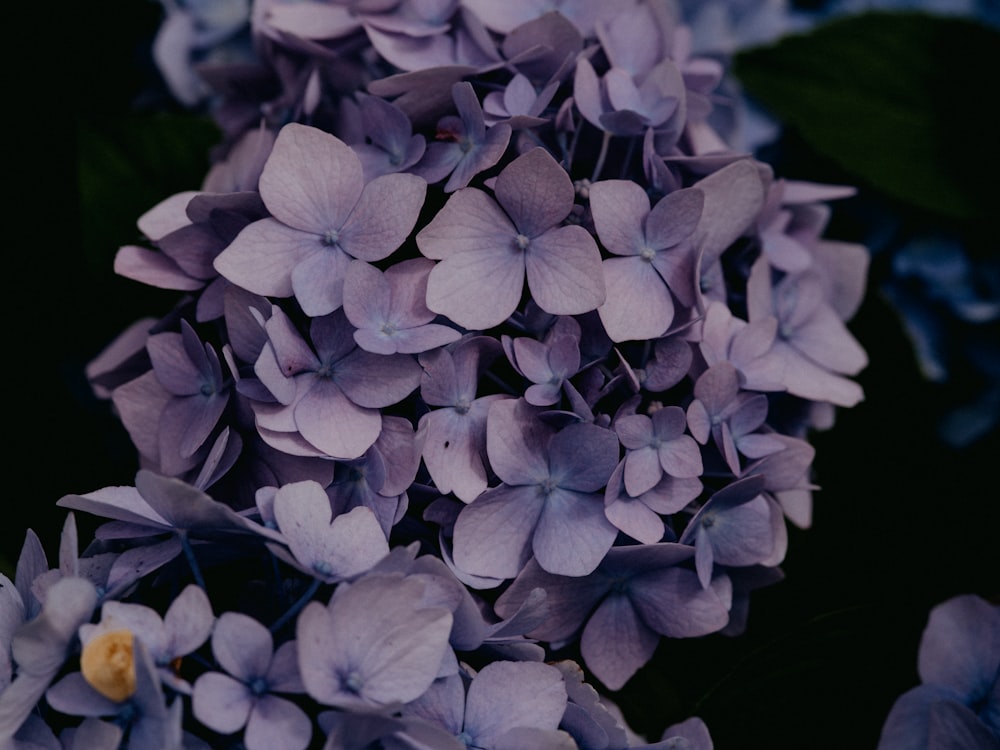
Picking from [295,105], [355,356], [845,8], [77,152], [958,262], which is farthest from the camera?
[845,8]

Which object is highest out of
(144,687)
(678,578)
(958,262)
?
(144,687)

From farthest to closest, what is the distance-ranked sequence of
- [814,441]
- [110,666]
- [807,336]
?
[814,441], [807,336], [110,666]

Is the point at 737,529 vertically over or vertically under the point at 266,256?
under

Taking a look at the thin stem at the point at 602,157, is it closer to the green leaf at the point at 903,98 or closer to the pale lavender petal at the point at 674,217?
the pale lavender petal at the point at 674,217

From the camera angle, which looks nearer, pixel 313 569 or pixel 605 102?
pixel 313 569

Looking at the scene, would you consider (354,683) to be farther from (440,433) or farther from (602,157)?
(602,157)

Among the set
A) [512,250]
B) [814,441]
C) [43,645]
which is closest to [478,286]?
[512,250]

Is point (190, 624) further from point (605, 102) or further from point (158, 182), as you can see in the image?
point (158, 182)

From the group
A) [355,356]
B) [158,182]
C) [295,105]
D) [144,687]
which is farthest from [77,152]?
[144,687]
